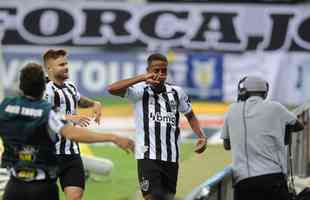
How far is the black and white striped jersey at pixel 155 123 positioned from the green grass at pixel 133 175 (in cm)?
160

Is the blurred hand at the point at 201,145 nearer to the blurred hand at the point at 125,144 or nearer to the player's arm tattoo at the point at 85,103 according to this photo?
the player's arm tattoo at the point at 85,103

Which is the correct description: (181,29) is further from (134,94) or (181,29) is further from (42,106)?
(42,106)

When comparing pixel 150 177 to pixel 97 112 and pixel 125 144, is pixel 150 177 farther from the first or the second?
pixel 125 144

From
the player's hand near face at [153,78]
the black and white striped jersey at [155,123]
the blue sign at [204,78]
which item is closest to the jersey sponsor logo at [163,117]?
the black and white striped jersey at [155,123]

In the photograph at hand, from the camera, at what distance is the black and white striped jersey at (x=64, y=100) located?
8.51m

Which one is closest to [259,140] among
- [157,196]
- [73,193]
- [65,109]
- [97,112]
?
[157,196]

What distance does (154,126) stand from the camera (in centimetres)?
854

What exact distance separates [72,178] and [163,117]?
0.98 meters

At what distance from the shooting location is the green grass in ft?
37.9

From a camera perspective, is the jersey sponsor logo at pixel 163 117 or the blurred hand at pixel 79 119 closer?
the blurred hand at pixel 79 119

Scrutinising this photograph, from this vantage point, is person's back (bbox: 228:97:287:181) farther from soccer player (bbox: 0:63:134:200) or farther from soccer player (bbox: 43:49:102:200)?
soccer player (bbox: 0:63:134:200)

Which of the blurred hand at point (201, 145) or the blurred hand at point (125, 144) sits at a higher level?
the blurred hand at point (125, 144)

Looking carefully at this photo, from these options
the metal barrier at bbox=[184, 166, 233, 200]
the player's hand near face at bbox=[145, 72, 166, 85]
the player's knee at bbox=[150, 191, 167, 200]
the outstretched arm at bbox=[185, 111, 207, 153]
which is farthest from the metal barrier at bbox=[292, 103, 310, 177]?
the metal barrier at bbox=[184, 166, 233, 200]

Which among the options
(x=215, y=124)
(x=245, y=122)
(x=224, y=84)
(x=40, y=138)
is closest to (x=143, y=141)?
(x=245, y=122)
